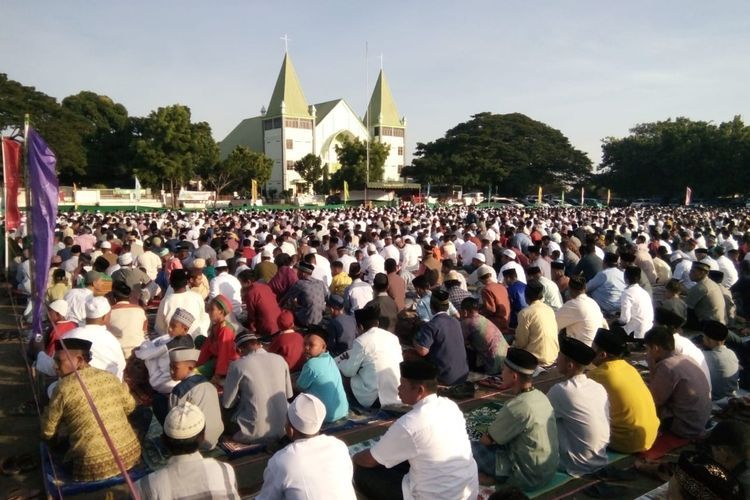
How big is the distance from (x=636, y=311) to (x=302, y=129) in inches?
2016

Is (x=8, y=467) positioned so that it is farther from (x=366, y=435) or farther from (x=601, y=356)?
(x=601, y=356)

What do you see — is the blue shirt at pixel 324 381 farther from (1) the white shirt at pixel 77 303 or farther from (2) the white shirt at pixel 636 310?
(2) the white shirt at pixel 636 310

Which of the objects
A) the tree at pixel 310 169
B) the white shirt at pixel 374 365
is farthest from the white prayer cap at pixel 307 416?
the tree at pixel 310 169

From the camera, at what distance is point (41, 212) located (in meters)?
4.43

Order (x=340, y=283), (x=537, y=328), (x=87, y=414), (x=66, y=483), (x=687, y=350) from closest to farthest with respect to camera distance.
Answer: (x=87, y=414) < (x=66, y=483) < (x=687, y=350) < (x=537, y=328) < (x=340, y=283)

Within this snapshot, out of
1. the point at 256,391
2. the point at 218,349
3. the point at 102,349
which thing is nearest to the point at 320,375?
the point at 256,391

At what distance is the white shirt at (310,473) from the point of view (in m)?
2.32

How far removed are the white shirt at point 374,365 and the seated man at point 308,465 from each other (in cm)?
201

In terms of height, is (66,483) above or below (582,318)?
below

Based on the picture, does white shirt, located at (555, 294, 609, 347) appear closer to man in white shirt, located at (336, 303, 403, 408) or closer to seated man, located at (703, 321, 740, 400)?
seated man, located at (703, 321, 740, 400)

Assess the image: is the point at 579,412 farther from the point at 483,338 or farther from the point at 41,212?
the point at 41,212

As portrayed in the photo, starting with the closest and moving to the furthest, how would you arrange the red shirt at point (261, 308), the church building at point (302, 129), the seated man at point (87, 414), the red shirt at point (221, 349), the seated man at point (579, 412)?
the seated man at point (87, 414) < the seated man at point (579, 412) < the red shirt at point (221, 349) < the red shirt at point (261, 308) < the church building at point (302, 129)

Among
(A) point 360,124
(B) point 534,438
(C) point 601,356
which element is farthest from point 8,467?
(A) point 360,124

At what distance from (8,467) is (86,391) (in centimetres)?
141
